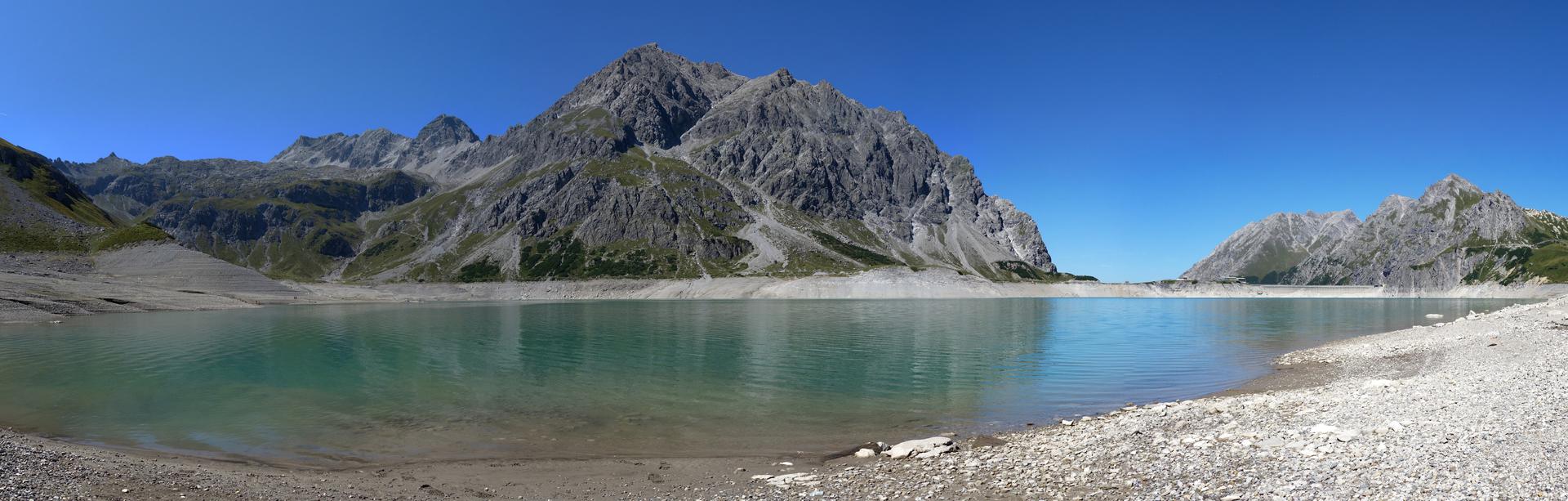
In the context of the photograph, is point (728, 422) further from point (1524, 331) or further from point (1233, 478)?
point (1524, 331)

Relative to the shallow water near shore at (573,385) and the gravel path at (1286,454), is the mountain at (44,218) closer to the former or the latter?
the shallow water near shore at (573,385)

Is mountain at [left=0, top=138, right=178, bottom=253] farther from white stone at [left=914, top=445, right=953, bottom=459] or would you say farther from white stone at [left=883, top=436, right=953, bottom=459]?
white stone at [left=914, top=445, right=953, bottom=459]

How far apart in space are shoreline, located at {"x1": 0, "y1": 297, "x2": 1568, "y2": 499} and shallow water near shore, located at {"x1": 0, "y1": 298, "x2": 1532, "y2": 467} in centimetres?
158

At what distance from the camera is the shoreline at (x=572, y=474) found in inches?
592

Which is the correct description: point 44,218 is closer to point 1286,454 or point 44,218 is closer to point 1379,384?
point 1286,454

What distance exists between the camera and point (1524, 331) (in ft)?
138

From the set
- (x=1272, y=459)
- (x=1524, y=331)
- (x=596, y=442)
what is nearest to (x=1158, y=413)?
(x=1272, y=459)

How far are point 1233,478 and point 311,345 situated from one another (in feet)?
210

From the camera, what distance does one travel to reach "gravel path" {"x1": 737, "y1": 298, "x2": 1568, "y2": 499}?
12.3m

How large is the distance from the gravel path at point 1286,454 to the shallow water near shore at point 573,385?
17.1 feet

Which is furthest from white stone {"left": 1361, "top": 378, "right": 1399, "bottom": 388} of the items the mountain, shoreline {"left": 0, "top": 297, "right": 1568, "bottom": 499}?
the mountain

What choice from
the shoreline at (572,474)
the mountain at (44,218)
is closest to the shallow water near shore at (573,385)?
the shoreline at (572,474)

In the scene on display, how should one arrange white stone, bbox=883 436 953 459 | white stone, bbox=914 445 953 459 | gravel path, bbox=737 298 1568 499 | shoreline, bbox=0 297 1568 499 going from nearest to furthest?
gravel path, bbox=737 298 1568 499 → shoreline, bbox=0 297 1568 499 → white stone, bbox=914 445 953 459 → white stone, bbox=883 436 953 459

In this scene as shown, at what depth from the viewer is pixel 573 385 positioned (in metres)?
34.8
